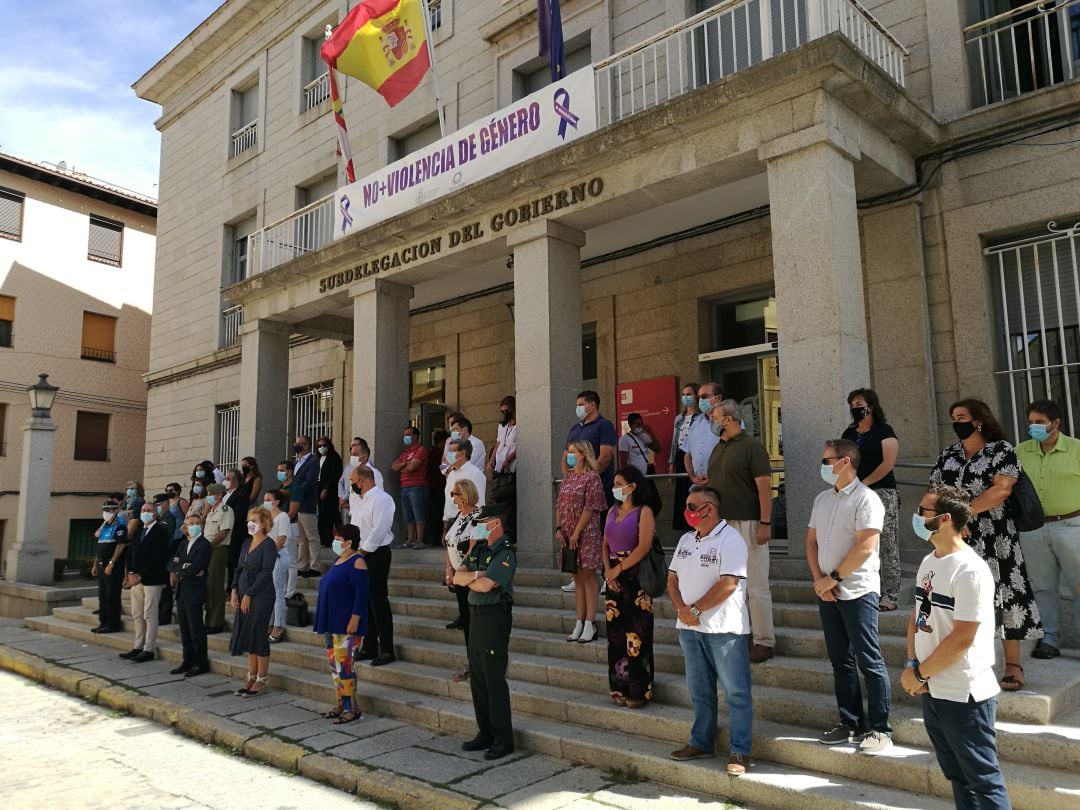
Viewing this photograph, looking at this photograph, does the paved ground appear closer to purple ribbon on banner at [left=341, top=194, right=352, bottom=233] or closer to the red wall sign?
the red wall sign

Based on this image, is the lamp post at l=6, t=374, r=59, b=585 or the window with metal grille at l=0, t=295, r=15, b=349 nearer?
the lamp post at l=6, t=374, r=59, b=585

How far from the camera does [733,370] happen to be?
1052 centimetres

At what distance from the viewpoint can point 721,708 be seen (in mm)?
5480

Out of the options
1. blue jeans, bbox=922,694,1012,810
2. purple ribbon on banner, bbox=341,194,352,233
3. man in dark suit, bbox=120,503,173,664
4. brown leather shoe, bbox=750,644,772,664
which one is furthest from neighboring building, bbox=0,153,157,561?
blue jeans, bbox=922,694,1012,810

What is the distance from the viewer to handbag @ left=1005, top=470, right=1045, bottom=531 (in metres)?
5.14

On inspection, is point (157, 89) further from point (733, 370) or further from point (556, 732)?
point (556, 732)

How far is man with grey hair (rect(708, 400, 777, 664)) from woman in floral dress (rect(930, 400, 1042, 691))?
45.8 inches

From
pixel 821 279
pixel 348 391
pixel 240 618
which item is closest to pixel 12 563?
pixel 348 391

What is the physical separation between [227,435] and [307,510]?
→ 8546 mm

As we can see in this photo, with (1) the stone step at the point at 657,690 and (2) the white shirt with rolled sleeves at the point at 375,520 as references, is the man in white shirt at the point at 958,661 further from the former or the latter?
(2) the white shirt with rolled sleeves at the point at 375,520

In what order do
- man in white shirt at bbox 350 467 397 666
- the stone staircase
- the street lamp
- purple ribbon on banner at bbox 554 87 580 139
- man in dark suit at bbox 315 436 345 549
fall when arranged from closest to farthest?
the stone staircase, man in white shirt at bbox 350 467 397 666, purple ribbon on banner at bbox 554 87 580 139, man in dark suit at bbox 315 436 345 549, the street lamp

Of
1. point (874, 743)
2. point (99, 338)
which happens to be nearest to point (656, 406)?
point (874, 743)

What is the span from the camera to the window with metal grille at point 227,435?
A: 57.6 feet

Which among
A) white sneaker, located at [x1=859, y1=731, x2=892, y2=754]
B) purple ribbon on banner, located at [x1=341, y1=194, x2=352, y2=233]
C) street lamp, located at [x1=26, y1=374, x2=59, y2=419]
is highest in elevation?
purple ribbon on banner, located at [x1=341, y1=194, x2=352, y2=233]
